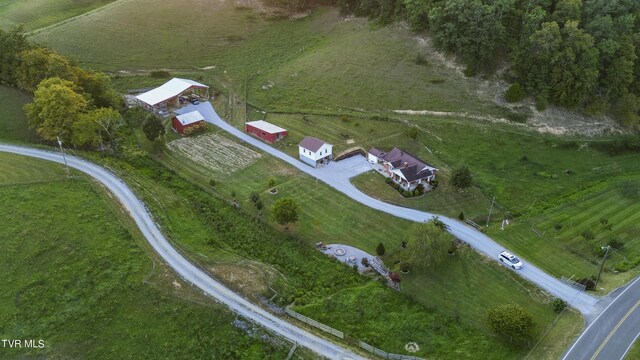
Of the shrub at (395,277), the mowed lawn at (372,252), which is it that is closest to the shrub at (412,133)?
the mowed lawn at (372,252)

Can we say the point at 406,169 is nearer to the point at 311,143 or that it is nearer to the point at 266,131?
the point at 311,143

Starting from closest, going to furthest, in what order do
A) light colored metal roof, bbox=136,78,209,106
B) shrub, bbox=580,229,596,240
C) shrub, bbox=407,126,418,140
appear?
1. shrub, bbox=580,229,596,240
2. shrub, bbox=407,126,418,140
3. light colored metal roof, bbox=136,78,209,106

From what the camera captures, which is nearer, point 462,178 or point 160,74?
point 462,178

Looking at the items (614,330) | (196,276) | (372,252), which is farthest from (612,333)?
(196,276)

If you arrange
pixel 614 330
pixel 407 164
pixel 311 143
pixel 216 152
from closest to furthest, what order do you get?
pixel 614 330, pixel 407 164, pixel 311 143, pixel 216 152

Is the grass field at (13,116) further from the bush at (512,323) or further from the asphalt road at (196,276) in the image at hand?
the bush at (512,323)

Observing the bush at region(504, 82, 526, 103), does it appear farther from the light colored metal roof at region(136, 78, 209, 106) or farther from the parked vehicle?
the light colored metal roof at region(136, 78, 209, 106)

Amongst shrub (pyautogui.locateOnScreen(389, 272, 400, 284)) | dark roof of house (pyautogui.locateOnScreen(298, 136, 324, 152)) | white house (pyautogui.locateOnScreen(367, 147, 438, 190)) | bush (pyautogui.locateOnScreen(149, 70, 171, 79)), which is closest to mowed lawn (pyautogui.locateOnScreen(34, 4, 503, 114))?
bush (pyautogui.locateOnScreen(149, 70, 171, 79))

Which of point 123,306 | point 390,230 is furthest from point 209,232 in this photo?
point 390,230
